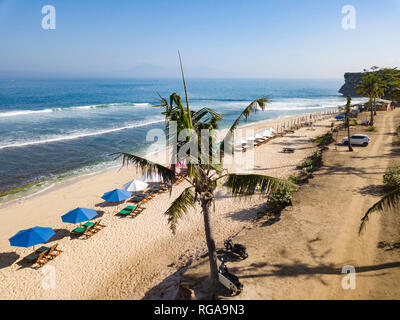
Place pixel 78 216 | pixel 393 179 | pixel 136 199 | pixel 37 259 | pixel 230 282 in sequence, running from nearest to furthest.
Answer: pixel 230 282 < pixel 37 259 < pixel 393 179 < pixel 78 216 < pixel 136 199

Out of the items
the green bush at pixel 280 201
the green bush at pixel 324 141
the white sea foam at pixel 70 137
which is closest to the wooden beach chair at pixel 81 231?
the green bush at pixel 280 201

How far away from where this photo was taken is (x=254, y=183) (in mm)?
6164

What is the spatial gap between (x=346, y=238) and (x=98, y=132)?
128 feet

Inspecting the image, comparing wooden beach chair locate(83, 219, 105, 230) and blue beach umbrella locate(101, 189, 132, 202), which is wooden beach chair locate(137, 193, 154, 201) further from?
wooden beach chair locate(83, 219, 105, 230)

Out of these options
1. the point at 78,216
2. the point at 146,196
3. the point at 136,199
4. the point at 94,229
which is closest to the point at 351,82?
the point at 146,196

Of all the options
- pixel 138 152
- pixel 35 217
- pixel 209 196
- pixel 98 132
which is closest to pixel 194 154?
pixel 209 196

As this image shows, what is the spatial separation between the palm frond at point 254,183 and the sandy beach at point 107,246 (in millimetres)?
6005

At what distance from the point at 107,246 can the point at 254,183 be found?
32.2 ft

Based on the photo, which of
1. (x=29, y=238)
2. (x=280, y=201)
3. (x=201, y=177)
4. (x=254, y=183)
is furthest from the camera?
(x=280, y=201)

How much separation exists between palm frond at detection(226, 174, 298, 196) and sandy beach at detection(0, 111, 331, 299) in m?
6.00

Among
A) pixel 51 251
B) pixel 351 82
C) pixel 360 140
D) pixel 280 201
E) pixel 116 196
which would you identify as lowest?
pixel 51 251

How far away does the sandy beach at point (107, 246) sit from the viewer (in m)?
10.1

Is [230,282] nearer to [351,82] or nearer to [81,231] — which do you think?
[81,231]

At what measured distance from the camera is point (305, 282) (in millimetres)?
7996
